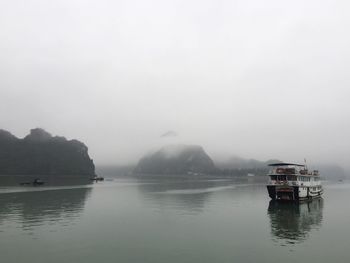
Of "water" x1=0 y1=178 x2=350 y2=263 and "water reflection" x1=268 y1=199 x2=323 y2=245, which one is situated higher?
"water" x1=0 y1=178 x2=350 y2=263

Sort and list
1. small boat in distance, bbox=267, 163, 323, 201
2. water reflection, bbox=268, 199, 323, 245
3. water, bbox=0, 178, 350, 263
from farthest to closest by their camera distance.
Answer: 1. small boat in distance, bbox=267, 163, 323, 201
2. water reflection, bbox=268, 199, 323, 245
3. water, bbox=0, 178, 350, 263

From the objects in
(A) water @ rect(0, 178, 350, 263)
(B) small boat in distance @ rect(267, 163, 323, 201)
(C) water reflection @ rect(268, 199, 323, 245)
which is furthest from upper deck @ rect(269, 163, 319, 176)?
(A) water @ rect(0, 178, 350, 263)

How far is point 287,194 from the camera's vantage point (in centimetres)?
9038

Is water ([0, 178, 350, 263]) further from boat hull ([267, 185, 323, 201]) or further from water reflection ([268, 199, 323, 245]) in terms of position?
boat hull ([267, 185, 323, 201])

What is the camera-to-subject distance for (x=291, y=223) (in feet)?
194

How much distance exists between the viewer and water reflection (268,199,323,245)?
1795 inches

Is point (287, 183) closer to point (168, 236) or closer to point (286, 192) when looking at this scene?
point (286, 192)

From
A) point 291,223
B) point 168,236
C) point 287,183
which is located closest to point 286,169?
point 287,183

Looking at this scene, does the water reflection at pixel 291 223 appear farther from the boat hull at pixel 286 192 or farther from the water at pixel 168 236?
the boat hull at pixel 286 192

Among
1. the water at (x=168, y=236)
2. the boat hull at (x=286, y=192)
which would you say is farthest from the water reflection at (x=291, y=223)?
the boat hull at (x=286, y=192)

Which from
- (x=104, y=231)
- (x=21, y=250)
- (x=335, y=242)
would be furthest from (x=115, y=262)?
(x=335, y=242)

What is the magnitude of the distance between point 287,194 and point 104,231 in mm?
59462

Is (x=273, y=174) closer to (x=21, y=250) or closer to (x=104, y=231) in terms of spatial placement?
(x=104, y=231)

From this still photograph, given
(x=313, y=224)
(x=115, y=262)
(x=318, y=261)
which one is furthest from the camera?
(x=313, y=224)
